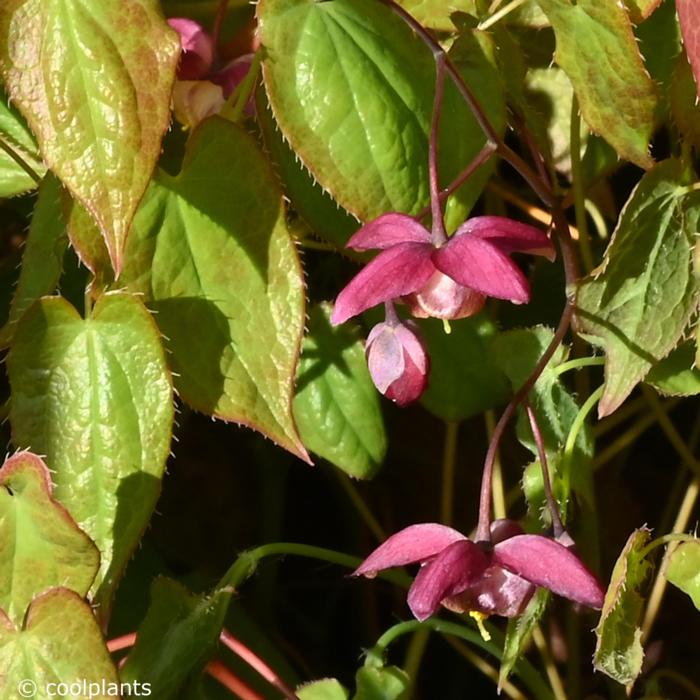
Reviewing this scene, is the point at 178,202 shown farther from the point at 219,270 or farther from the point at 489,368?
the point at 489,368

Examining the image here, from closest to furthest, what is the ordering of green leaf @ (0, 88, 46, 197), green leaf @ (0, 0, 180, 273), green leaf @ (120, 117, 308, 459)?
green leaf @ (0, 0, 180, 273) < green leaf @ (120, 117, 308, 459) < green leaf @ (0, 88, 46, 197)

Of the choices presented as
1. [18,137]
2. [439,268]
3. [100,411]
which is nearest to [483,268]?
[439,268]

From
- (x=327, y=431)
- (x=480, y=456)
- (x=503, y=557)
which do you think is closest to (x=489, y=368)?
(x=327, y=431)

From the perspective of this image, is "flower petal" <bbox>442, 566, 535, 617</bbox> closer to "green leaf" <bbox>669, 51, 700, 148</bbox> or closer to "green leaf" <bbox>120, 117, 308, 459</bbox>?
"green leaf" <bbox>120, 117, 308, 459</bbox>

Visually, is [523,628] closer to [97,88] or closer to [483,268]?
[483,268]

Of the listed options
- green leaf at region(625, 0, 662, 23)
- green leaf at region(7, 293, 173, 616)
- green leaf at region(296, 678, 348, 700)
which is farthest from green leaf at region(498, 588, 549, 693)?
green leaf at region(625, 0, 662, 23)

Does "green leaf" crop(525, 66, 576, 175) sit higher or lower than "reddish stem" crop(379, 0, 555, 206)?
lower
